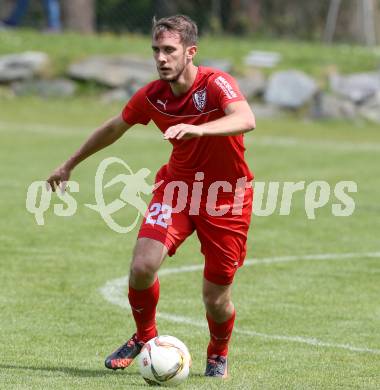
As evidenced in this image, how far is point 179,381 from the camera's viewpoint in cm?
619

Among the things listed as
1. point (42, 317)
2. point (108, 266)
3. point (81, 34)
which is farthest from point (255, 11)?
point (42, 317)

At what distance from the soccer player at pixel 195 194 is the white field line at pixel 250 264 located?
2.95ft

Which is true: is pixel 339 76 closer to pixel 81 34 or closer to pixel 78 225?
pixel 81 34

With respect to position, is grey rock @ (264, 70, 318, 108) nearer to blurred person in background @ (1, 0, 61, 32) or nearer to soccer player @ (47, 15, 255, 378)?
blurred person in background @ (1, 0, 61, 32)

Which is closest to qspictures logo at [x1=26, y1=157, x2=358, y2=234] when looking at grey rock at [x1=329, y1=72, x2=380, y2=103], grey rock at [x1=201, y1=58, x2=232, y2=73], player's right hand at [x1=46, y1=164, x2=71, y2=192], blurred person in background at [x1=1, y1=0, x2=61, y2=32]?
player's right hand at [x1=46, y1=164, x2=71, y2=192]

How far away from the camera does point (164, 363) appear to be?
6.10 m

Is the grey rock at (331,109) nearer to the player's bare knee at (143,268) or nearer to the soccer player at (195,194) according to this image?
the soccer player at (195,194)

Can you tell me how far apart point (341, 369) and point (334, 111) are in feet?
55.6

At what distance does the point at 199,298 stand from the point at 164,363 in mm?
2592

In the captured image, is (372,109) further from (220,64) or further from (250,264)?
(250,264)

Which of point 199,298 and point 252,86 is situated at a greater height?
point 199,298

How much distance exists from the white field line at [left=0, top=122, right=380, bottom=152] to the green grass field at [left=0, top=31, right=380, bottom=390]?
1.21 m

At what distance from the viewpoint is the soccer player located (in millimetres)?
6320

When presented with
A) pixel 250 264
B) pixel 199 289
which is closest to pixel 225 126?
pixel 199 289
